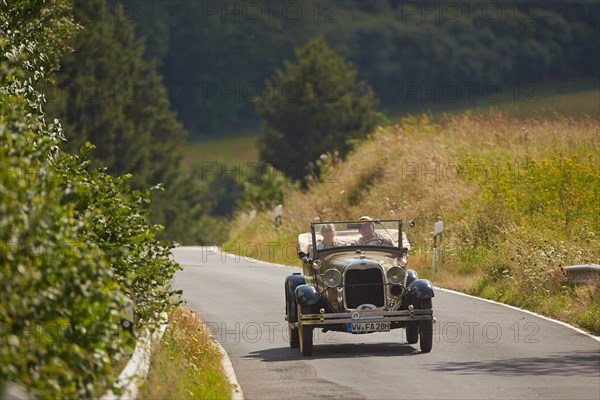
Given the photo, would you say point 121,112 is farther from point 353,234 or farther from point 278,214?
point 353,234

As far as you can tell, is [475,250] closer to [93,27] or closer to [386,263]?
[386,263]

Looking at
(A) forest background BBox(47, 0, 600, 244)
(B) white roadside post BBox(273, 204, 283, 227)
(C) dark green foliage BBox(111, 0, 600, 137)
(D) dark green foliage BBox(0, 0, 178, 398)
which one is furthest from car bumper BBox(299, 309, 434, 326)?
(C) dark green foliage BBox(111, 0, 600, 137)

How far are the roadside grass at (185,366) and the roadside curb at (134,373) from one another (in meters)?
0.10

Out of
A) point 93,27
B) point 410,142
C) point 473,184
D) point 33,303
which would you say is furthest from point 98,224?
point 93,27

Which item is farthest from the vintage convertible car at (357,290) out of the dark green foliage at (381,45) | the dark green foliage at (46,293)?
the dark green foliage at (381,45)

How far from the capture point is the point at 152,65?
84.8 meters

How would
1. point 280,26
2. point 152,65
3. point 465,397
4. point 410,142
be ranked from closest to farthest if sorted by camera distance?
point 465,397 < point 410,142 < point 152,65 < point 280,26

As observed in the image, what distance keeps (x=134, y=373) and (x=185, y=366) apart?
3.50m

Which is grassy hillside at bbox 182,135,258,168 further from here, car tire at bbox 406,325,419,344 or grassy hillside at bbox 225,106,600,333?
car tire at bbox 406,325,419,344

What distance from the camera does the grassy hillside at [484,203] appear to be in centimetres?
2311

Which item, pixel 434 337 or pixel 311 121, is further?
pixel 311 121

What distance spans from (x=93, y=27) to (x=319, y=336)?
5670 centimetres

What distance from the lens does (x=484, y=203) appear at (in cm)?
2970

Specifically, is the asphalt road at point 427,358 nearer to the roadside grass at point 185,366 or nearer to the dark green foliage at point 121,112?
the roadside grass at point 185,366
